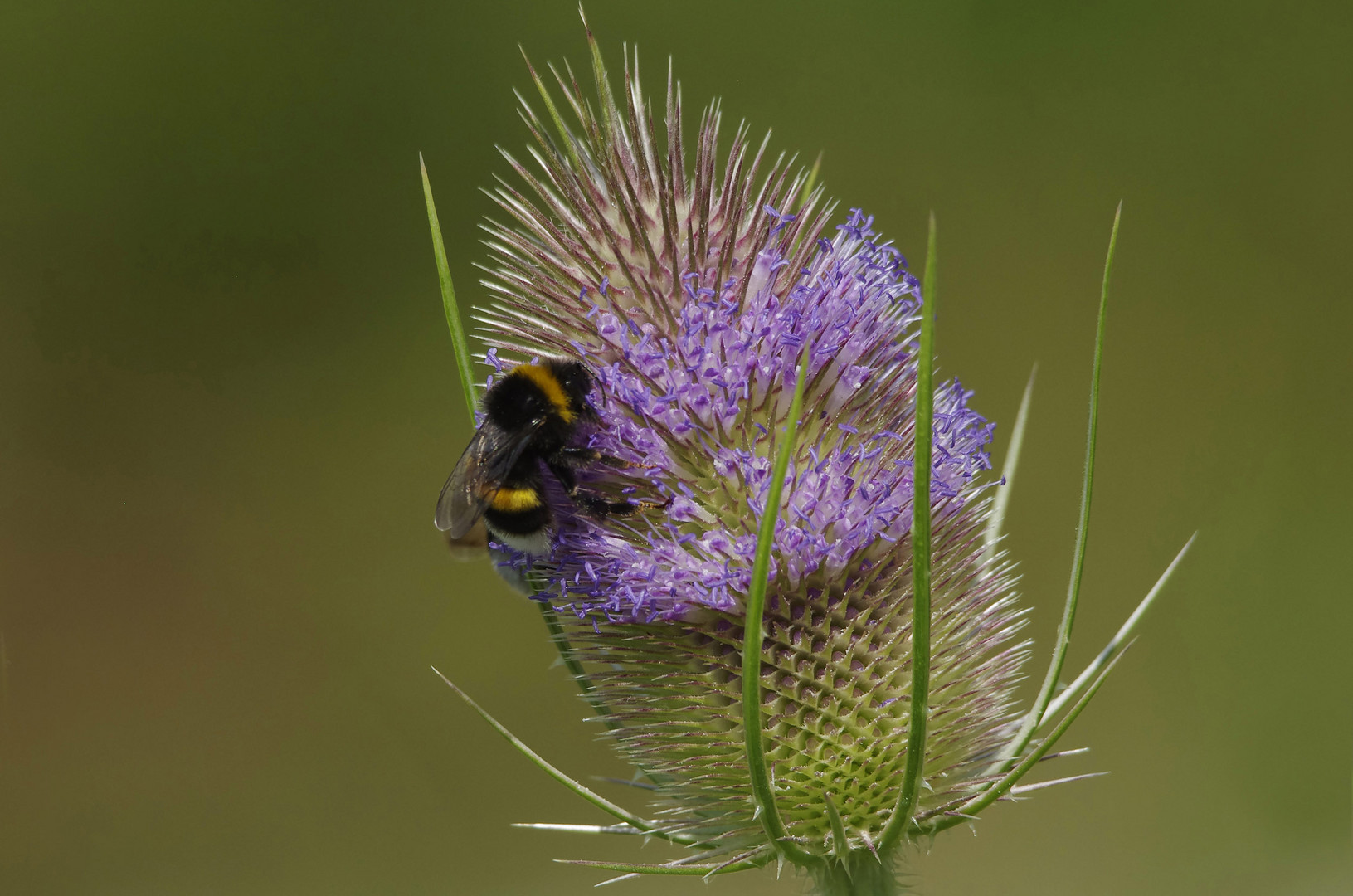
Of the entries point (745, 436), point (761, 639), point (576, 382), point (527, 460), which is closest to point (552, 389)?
point (576, 382)

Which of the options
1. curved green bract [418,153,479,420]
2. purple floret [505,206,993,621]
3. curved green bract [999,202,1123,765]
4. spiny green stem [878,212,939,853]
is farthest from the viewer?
curved green bract [418,153,479,420]

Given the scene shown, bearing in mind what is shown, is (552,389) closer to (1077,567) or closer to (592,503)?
(592,503)

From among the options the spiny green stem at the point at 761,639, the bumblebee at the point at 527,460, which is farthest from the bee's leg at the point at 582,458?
the spiny green stem at the point at 761,639

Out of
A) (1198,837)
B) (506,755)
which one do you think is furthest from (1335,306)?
(506,755)

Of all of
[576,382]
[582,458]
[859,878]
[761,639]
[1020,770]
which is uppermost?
[576,382]

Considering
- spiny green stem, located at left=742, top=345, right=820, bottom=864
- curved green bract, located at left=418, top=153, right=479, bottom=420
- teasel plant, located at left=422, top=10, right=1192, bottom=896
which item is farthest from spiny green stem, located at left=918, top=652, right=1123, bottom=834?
curved green bract, located at left=418, top=153, right=479, bottom=420

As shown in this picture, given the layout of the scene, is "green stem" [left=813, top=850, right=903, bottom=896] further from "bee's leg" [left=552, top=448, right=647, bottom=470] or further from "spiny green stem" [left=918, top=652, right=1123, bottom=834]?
"bee's leg" [left=552, top=448, right=647, bottom=470]

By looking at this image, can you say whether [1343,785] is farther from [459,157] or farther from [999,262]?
[459,157]
